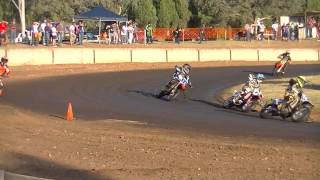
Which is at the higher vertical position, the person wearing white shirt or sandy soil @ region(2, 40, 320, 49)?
the person wearing white shirt

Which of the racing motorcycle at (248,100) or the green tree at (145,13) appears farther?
the green tree at (145,13)

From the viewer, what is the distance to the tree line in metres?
69.6

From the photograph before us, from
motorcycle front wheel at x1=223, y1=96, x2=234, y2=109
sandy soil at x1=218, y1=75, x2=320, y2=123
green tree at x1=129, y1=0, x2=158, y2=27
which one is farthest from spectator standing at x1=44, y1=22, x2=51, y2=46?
green tree at x1=129, y1=0, x2=158, y2=27

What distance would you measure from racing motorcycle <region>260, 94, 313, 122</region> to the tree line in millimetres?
48711

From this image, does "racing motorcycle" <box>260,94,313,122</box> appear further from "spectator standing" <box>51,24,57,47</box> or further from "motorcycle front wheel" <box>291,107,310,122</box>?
"spectator standing" <box>51,24,57,47</box>

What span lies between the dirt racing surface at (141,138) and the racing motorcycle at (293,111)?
469 mm

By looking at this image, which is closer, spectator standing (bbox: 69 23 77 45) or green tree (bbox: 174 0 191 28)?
spectator standing (bbox: 69 23 77 45)

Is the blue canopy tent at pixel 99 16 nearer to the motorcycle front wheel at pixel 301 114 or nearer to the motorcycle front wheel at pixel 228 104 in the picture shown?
the motorcycle front wheel at pixel 228 104

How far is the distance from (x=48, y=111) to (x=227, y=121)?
5.73 metres

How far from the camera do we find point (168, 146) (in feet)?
43.5

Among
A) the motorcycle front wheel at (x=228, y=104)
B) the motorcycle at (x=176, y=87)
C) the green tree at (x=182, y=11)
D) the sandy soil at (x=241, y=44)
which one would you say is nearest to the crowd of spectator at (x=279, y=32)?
the sandy soil at (x=241, y=44)

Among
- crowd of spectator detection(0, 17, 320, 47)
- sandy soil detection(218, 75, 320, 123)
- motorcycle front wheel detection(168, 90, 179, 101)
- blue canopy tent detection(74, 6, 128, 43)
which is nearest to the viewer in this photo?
sandy soil detection(218, 75, 320, 123)

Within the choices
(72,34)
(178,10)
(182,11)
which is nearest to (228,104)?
(72,34)

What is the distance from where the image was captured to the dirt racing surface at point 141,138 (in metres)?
10.6
